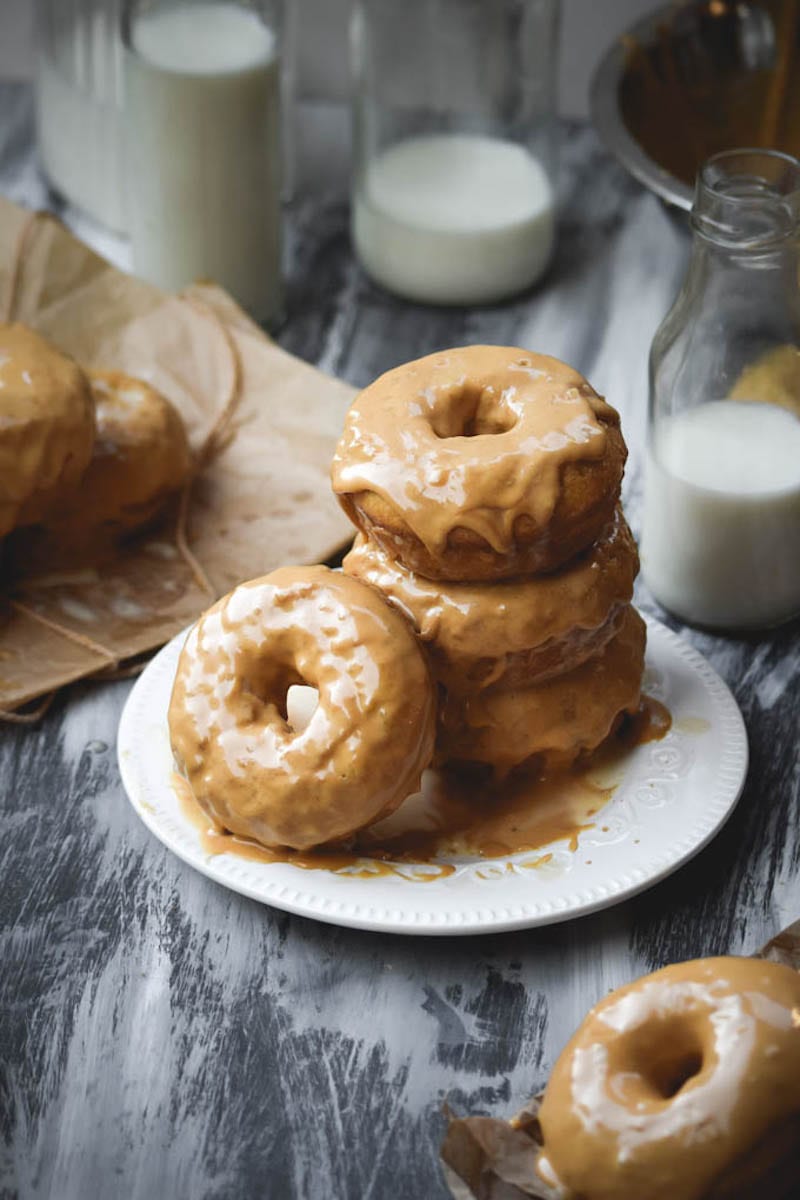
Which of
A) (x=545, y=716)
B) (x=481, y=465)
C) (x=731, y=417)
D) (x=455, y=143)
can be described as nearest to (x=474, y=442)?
(x=481, y=465)

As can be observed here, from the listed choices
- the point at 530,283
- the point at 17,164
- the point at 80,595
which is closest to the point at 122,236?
the point at 17,164

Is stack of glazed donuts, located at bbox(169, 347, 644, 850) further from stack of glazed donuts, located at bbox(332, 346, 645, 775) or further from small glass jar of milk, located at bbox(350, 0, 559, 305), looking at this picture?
small glass jar of milk, located at bbox(350, 0, 559, 305)

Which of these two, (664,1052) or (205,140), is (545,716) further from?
(205,140)

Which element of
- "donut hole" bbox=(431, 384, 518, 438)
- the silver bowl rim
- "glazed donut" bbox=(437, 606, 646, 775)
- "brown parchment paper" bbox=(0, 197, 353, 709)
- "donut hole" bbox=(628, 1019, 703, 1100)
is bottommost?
"brown parchment paper" bbox=(0, 197, 353, 709)

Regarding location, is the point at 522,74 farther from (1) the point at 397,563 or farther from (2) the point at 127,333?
(1) the point at 397,563

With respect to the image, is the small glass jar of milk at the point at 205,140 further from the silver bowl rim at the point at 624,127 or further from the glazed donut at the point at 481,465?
the glazed donut at the point at 481,465

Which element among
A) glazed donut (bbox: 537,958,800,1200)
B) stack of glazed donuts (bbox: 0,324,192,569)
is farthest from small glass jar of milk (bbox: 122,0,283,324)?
glazed donut (bbox: 537,958,800,1200)
